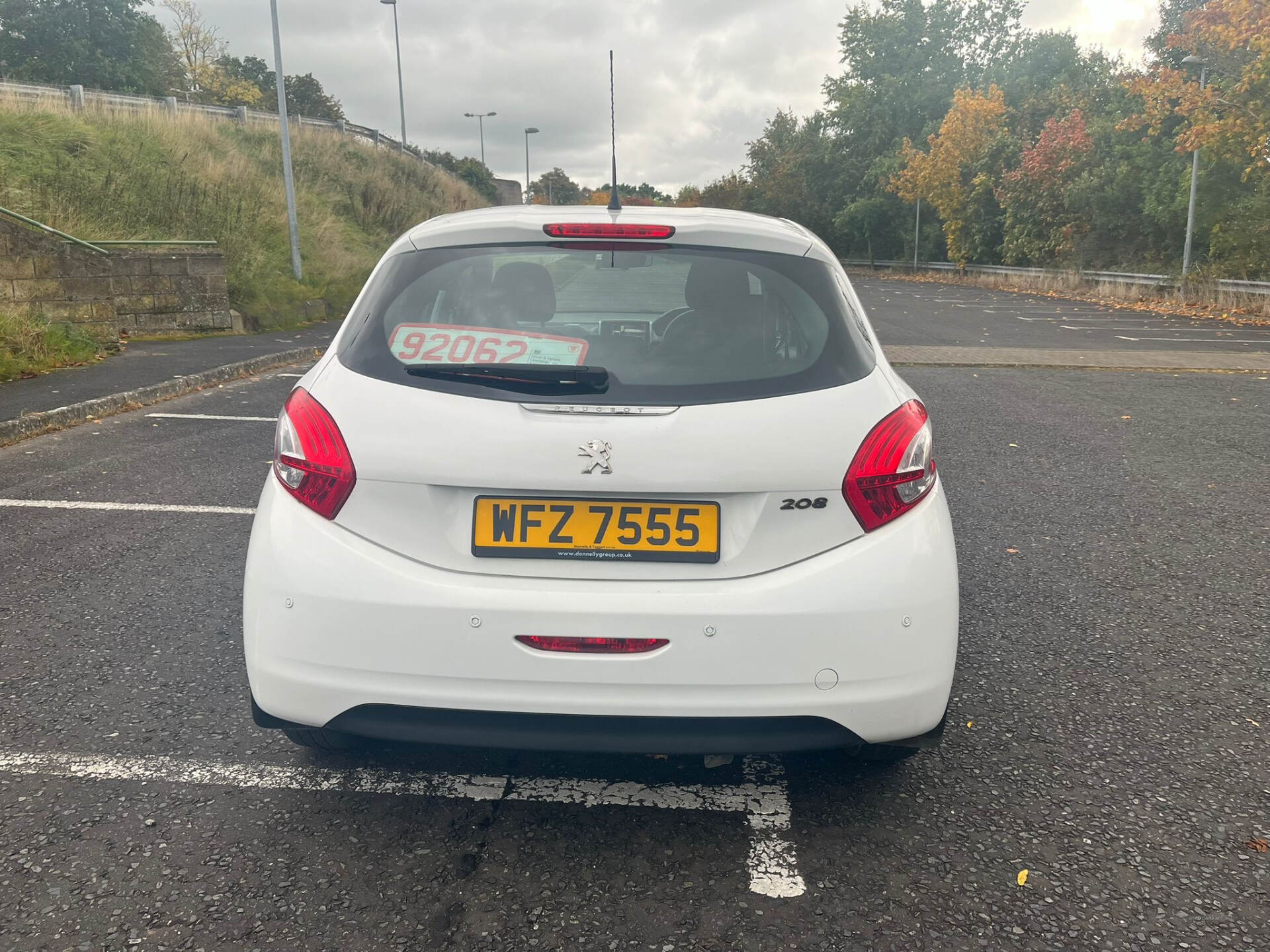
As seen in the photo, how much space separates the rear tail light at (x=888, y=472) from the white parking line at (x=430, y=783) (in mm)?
900

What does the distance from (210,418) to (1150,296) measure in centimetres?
2774

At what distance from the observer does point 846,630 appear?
7.75 feet

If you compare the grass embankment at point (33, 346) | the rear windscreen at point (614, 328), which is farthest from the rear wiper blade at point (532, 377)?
the grass embankment at point (33, 346)

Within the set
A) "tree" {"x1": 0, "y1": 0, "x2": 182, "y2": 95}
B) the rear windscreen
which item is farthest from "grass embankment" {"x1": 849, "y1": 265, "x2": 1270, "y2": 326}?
"tree" {"x1": 0, "y1": 0, "x2": 182, "y2": 95}

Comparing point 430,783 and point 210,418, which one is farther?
point 210,418

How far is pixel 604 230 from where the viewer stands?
2.67 metres

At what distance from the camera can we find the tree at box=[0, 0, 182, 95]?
57000mm

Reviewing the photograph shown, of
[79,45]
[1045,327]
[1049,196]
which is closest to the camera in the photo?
[1045,327]

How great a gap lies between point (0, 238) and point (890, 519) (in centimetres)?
1393

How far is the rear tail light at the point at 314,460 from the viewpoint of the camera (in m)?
2.45

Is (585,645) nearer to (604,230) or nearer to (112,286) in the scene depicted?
(604,230)

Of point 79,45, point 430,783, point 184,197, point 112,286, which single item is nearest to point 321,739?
point 430,783

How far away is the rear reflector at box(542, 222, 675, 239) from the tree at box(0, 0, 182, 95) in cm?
6407

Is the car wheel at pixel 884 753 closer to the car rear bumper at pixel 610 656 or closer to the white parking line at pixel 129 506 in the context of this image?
the car rear bumper at pixel 610 656
